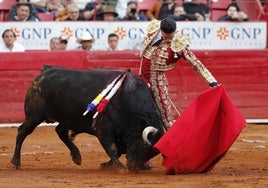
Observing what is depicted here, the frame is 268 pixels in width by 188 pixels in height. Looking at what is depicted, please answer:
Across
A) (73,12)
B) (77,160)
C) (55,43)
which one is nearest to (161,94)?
(77,160)

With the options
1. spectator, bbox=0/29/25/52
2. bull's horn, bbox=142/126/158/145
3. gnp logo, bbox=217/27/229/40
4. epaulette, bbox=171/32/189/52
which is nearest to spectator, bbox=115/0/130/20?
gnp logo, bbox=217/27/229/40

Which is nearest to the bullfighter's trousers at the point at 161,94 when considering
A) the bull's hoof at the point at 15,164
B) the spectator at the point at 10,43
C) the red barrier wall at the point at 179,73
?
the bull's hoof at the point at 15,164

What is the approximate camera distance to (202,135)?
827 cm

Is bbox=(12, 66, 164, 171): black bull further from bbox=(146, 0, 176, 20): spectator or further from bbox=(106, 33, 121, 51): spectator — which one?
bbox=(146, 0, 176, 20): spectator

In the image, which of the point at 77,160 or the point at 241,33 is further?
the point at 241,33

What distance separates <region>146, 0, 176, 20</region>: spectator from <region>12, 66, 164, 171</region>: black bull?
5434 mm

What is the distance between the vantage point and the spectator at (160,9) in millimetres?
14234

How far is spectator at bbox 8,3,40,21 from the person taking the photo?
13453 millimetres

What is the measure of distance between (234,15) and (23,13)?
321 cm

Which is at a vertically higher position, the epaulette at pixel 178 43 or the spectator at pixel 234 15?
the epaulette at pixel 178 43

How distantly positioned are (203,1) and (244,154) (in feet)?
17.1

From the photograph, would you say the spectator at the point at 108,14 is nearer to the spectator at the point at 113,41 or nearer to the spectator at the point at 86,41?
the spectator at the point at 113,41

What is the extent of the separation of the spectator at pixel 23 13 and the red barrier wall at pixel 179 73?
0.83 m

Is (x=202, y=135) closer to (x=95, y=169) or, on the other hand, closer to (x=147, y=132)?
(x=147, y=132)
